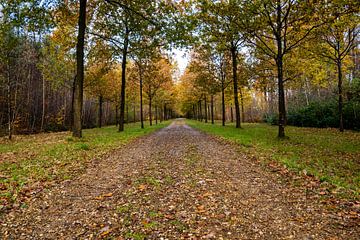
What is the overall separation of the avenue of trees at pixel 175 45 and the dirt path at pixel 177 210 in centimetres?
851

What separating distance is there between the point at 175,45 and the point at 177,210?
1289 centimetres

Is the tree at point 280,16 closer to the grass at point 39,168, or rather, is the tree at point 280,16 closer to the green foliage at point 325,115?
the green foliage at point 325,115

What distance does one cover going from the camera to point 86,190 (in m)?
5.58

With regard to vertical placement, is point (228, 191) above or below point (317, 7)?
below

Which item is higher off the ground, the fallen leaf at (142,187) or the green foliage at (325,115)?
the green foliage at (325,115)

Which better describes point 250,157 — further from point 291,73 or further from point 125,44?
point 125,44

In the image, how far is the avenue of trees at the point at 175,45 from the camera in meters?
12.6

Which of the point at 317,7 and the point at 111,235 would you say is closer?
the point at 111,235

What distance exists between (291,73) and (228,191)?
16324mm

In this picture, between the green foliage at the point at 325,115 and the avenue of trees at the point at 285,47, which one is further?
the green foliage at the point at 325,115

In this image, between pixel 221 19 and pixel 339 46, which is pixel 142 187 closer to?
pixel 221 19

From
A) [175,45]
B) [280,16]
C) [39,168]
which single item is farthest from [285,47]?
[39,168]

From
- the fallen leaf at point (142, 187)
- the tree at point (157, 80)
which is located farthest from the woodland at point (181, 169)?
the tree at point (157, 80)

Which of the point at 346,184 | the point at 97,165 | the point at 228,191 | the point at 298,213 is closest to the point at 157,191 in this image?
the point at 228,191
